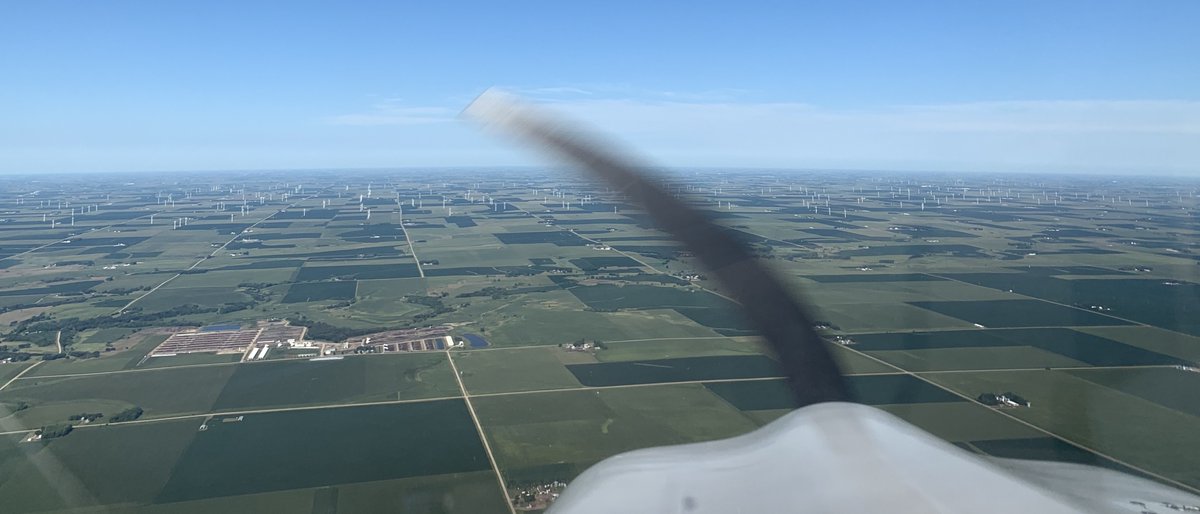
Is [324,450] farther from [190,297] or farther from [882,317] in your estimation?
[190,297]

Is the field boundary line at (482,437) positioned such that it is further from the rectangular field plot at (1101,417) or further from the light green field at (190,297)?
the light green field at (190,297)

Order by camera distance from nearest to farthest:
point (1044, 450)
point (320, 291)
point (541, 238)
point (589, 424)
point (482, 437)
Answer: point (1044, 450) < point (482, 437) < point (589, 424) < point (320, 291) < point (541, 238)

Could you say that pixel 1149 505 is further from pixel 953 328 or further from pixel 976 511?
pixel 953 328

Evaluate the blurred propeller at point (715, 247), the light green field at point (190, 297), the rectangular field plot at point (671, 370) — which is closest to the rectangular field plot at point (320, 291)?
the light green field at point (190, 297)

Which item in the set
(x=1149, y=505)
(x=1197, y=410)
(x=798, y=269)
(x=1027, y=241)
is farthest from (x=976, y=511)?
(x=1027, y=241)

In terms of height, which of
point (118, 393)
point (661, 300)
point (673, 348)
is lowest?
point (118, 393)

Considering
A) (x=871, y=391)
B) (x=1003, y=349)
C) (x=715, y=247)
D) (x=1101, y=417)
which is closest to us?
(x=715, y=247)

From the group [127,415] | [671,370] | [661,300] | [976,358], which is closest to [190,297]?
[127,415]
